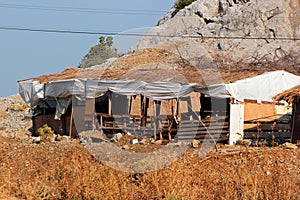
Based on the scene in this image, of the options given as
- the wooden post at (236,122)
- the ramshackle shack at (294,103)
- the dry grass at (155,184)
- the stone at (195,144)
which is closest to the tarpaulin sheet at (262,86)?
the wooden post at (236,122)

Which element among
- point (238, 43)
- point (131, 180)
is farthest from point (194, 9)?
point (131, 180)

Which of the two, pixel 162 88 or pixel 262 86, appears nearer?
pixel 162 88

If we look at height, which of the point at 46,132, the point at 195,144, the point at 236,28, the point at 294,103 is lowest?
the point at 46,132

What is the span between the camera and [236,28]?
134 ft

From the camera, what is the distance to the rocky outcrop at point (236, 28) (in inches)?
1458

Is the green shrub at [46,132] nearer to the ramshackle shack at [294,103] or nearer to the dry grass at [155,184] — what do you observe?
the ramshackle shack at [294,103]

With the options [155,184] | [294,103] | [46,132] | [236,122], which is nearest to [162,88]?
[236,122]

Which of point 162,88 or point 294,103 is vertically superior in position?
point 162,88

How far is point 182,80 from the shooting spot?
1808 centimetres

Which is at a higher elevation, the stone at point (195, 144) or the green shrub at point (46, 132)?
the stone at point (195, 144)


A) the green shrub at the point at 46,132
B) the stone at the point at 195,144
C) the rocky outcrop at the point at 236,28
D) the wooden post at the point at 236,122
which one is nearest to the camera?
the stone at the point at 195,144

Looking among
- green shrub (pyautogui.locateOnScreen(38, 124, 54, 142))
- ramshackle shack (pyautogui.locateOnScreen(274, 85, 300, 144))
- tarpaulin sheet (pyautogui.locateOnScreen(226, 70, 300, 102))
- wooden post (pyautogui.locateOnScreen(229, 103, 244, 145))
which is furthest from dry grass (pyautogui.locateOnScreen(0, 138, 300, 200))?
green shrub (pyautogui.locateOnScreen(38, 124, 54, 142))

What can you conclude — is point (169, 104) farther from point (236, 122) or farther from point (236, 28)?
point (236, 28)

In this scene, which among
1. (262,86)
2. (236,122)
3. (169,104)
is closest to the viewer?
(236,122)
